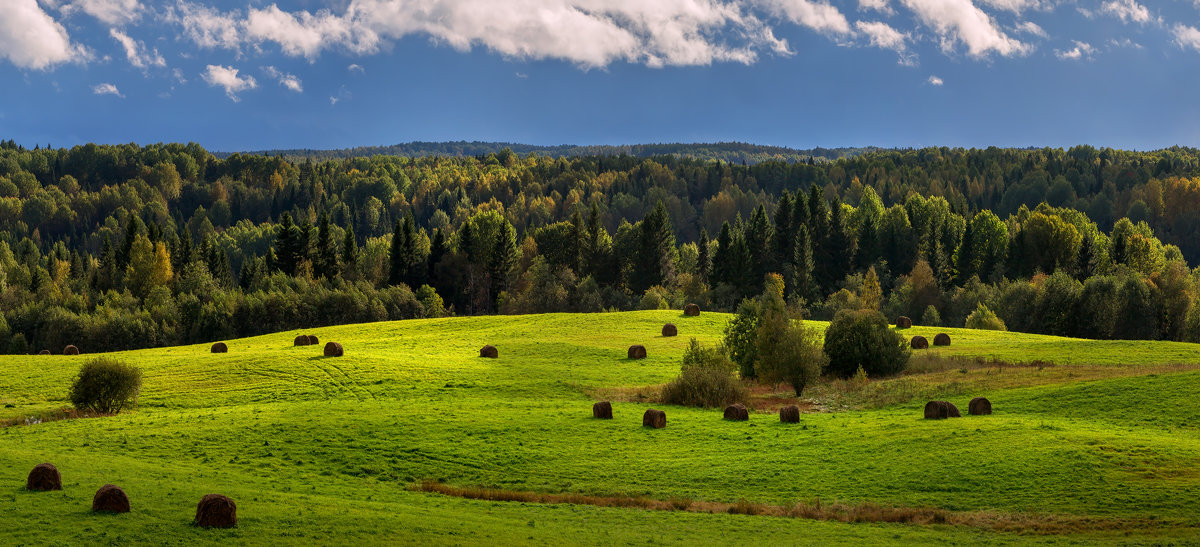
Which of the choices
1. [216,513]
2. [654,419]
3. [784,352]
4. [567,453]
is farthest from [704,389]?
[216,513]

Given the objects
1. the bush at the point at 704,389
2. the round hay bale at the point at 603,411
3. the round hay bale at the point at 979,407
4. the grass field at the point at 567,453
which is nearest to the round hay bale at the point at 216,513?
the grass field at the point at 567,453

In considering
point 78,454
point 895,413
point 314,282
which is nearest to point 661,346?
point 895,413

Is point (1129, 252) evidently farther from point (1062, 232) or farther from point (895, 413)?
point (895, 413)

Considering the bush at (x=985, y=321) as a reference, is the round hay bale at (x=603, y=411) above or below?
below

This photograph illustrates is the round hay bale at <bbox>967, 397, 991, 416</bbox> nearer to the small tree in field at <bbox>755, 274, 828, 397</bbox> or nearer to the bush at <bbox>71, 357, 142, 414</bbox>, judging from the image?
the small tree in field at <bbox>755, 274, 828, 397</bbox>

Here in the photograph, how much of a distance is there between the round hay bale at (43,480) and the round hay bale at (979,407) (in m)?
36.3

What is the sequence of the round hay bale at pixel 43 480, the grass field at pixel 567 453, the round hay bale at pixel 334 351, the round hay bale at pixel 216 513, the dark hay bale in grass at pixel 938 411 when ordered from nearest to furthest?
the round hay bale at pixel 216 513 < the grass field at pixel 567 453 < the round hay bale at pixel 43 480 < the dark hay bale in grass at pixel 938 411 < the round hay bale at pixel 334 351

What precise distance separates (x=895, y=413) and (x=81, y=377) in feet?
131

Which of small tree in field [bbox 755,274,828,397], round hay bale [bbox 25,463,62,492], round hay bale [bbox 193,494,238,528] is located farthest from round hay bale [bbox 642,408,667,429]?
round hay bale [bbox 25,463,62,492]

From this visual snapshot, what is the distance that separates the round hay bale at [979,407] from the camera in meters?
43.2

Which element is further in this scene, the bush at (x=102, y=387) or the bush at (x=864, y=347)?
the bush at (x=864, y=347)

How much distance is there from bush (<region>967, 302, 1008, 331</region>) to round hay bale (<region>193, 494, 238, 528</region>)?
291ft

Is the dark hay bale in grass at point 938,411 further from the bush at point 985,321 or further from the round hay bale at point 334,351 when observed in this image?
the bush at point 985,321

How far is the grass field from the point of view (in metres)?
26.5
